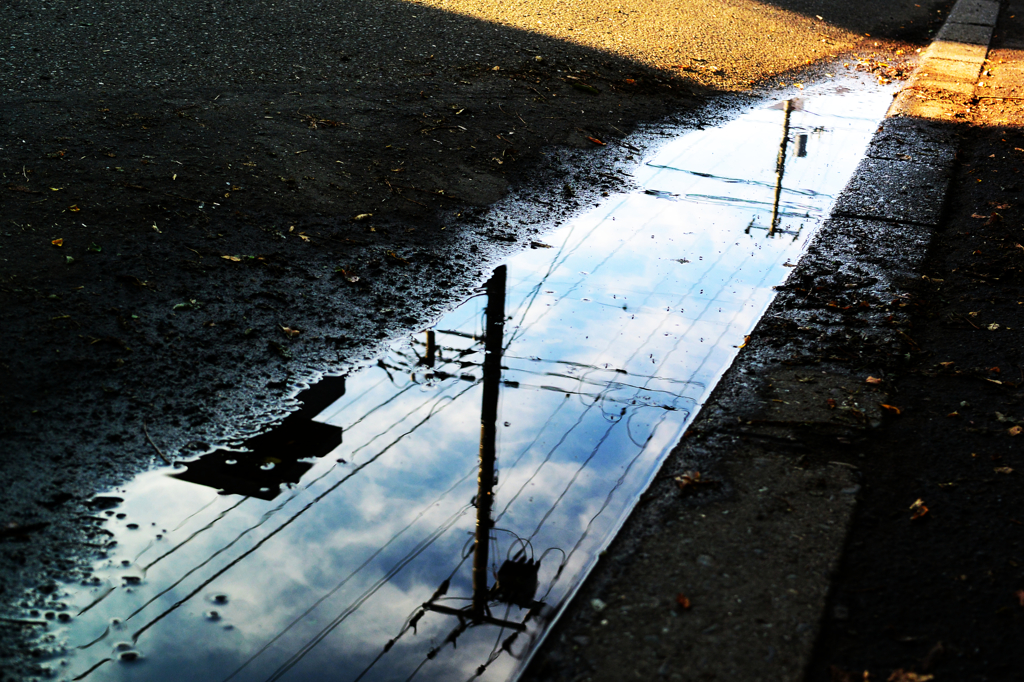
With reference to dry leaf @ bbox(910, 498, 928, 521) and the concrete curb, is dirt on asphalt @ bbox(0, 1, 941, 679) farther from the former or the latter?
dry leaf @ bbox(910, 498, 928, 521)

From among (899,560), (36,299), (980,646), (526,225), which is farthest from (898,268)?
(36,299)

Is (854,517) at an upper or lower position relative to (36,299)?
lower

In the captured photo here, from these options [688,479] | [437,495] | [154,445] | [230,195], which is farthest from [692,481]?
[230,195]

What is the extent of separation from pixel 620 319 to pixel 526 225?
2.90 feet

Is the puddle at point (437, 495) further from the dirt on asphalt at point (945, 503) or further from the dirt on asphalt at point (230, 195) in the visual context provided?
the dirt on asphalt at point (945, 503)

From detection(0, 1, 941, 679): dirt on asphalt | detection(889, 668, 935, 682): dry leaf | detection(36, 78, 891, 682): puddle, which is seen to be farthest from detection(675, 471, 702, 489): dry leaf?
detection(0, 1, 941, 679): dirt on asphalt

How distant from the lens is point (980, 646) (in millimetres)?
1708

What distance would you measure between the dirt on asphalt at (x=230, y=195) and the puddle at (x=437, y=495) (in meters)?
0.14

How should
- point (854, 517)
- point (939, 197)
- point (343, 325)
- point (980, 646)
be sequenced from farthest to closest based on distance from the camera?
point (939, 197) < point (343, 325) < point (854, 517) < point (980, 646)

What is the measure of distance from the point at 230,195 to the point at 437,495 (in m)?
1.97

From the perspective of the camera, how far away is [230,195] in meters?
3.53

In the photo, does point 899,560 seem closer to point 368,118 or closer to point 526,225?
point 526,225

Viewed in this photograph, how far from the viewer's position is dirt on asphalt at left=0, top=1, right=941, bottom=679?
228cm

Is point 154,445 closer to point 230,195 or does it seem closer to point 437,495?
point 437,495
